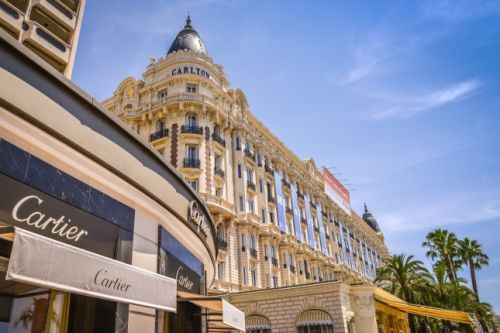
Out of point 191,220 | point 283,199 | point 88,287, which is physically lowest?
point 88,287

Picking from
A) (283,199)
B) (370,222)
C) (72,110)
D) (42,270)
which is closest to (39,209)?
(42,270)

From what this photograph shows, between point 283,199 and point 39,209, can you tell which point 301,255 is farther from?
point 39,209

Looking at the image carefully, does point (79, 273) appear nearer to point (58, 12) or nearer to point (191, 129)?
point (58, 12)

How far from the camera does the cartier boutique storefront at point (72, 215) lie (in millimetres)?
4910

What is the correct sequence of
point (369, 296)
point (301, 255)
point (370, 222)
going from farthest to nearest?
point (370, 222), point (301, 255), point (369, 296)

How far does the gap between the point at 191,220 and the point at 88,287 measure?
5.00m

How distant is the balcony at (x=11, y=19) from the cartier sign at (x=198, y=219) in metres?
10.9

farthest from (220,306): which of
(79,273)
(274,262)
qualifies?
(274,262)

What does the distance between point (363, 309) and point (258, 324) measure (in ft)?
21.7

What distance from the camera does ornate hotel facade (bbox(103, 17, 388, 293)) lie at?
3122cm

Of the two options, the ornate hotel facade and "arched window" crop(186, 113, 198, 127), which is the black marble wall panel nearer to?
the ornate hotel facade

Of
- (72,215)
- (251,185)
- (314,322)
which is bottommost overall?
(314,322)

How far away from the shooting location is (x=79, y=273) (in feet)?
16.0

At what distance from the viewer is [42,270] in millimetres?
4402
